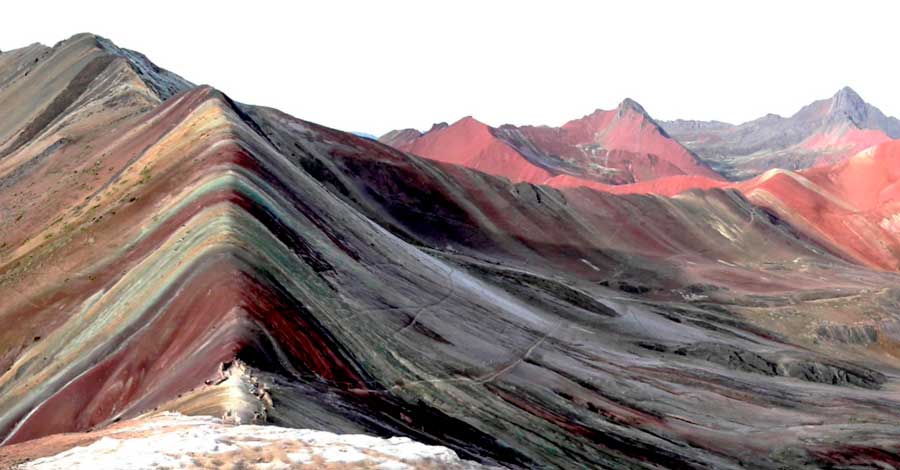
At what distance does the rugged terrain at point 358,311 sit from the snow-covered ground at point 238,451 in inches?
38.4

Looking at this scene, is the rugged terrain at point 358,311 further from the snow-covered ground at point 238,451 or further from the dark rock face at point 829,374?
the snow-covered ground at point 238,451

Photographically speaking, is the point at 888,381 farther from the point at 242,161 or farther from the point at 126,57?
the point at 126,57

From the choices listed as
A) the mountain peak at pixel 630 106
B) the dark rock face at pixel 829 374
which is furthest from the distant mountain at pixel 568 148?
the dark rock face at pixel 829 374

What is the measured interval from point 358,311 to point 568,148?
14265 cm

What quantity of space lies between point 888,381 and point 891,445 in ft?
71.6

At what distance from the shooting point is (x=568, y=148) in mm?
166250

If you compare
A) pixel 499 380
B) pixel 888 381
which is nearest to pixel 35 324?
pixel 499 380

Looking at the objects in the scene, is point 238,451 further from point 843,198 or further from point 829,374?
point 843,198

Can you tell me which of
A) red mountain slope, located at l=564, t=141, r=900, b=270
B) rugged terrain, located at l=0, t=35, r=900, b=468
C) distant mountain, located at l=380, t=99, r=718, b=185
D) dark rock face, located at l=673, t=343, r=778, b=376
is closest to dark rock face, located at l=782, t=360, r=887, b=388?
rugged terrain, located at l=0, t=35, r=900, b=468

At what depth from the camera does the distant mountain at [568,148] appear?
14238cm

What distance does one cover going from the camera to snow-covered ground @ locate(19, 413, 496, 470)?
1077 cm

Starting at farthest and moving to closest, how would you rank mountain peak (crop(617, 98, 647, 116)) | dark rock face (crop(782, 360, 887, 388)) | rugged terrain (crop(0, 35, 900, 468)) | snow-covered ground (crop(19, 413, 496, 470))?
mountain peak (crop(617, 98, 647, 116)), dark rock face (crop(782, 360, 887, 388)), rugged terrain (crop(0, 35, 900, 468)), snow-covered ground (crop(19, 413, 496, 470))

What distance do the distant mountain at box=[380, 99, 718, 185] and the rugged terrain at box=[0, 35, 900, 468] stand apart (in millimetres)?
63771

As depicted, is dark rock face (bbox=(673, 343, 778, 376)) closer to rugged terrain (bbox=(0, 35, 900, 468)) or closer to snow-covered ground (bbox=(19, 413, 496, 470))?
rugged terrain (bbox=(0, 35, 900, 468))
